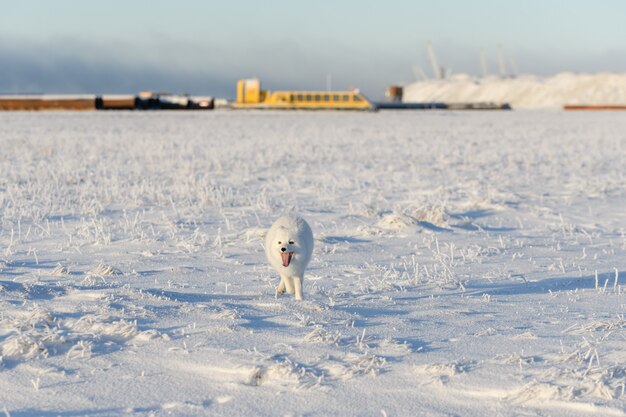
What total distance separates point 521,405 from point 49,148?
1973 centimetres

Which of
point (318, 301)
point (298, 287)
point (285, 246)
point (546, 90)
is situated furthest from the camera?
point (546, 90)

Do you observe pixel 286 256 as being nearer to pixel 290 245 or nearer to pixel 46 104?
pixel 290 245

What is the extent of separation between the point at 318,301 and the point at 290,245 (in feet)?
2.49

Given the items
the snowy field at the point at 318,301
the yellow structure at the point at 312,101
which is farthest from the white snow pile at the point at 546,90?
the snowy field at the point at 318,301

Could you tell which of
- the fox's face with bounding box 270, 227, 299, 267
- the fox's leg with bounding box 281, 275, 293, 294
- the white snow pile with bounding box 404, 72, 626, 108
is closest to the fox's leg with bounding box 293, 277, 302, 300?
the fox's leg with bounding box 281, 275, 293, 294

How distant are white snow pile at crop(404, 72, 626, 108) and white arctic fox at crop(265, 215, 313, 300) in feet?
556

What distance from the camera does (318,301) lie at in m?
5.86

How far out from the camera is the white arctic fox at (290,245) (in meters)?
5.29

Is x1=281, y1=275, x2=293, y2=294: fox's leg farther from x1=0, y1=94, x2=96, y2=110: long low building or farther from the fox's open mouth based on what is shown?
x1=0, y1=94, x2=96, y2=110: long low building

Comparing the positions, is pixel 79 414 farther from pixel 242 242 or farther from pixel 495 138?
pixel 495 138

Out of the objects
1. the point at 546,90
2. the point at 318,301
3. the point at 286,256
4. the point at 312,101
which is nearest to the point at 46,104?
the point at 312,101

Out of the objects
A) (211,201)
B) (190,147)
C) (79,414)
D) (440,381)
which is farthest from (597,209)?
(190,147)

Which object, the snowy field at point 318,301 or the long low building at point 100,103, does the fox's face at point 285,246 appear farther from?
the long low building at point 100,103

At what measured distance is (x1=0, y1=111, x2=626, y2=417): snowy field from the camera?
12.9 feet
